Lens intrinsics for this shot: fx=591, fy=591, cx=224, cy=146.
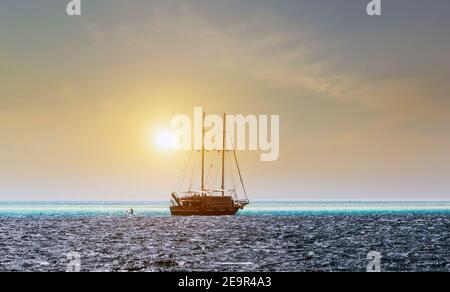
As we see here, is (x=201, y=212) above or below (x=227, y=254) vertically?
above

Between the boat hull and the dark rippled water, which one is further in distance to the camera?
the boat hull

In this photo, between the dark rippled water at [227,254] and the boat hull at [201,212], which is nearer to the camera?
the dark rippled water at [227,254]

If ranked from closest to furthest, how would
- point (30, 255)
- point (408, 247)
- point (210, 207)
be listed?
point (30, 255)
point (408, 247)
point (210, 207)

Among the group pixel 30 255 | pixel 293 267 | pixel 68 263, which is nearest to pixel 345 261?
pixel 293 267

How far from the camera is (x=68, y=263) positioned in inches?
1833

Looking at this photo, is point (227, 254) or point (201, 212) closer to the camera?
point (227, 254)
